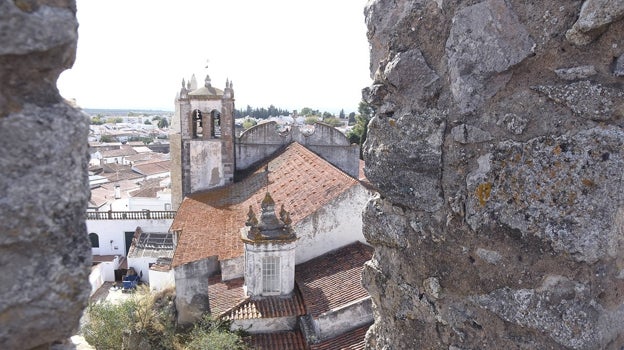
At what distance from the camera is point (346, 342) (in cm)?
765

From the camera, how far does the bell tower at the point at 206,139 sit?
51.9 ft

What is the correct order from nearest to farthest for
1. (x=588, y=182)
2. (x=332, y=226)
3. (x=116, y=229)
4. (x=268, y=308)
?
1. (x=588, y=182)
2. (x=268, y=308)
3. (x=332, y=226)
4. (x=116, y=229)

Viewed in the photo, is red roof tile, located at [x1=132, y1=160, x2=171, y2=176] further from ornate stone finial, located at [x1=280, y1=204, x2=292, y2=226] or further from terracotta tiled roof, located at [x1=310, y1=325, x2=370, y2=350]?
terracotta tiled roof, located at [x1=310, y1=325, x2=370, y2=350]

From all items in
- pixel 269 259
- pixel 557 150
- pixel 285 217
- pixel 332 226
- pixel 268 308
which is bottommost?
pixel 268 308

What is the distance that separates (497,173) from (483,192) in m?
0.11

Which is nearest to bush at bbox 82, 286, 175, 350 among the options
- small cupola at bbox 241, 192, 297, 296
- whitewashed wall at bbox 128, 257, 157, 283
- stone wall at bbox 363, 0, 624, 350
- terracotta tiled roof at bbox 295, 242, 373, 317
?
small cupola at bbox 241, 192, 297, 296

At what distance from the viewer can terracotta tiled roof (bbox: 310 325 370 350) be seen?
7.52m

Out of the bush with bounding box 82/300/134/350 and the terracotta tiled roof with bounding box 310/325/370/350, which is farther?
the bush with bounding box 82/300/134/350


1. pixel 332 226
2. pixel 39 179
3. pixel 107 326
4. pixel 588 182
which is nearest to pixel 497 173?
pixel 588 182

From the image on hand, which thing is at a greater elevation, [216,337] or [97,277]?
[216,337]

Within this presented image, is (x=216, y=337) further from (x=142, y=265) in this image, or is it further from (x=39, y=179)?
(x=142, y=265)

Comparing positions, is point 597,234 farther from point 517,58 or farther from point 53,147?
point 53,147

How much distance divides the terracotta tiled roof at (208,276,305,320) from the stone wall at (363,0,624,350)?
561 cm

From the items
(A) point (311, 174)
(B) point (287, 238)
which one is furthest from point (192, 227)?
(B) point (287, 238)
